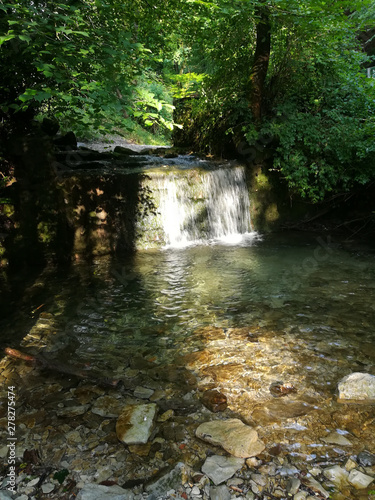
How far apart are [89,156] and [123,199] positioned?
229 cm

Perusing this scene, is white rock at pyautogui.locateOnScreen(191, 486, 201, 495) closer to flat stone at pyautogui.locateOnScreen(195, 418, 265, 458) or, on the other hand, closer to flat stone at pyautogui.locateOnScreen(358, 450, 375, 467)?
flat stone at pyautogui.locateOnScreen(195, 418, 265, 458)

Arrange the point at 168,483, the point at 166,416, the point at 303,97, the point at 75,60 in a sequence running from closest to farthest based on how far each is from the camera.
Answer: the point at 168,483 → the point at 166,416 → the point at 75,60 → the point at 303,97

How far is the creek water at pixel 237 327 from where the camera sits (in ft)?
8.61

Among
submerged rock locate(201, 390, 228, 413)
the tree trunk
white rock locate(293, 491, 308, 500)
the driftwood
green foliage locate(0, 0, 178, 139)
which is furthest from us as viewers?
the tree trunk

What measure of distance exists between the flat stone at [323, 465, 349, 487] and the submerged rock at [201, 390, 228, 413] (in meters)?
0.85

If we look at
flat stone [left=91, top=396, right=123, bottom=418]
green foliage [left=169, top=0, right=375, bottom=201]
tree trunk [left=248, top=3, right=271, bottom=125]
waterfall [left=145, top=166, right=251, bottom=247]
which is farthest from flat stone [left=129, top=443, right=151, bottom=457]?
tree trunk [left=248, top=3, right=271, bottom=125]

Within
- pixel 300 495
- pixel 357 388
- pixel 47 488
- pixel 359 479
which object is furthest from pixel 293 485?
pixel 47 488

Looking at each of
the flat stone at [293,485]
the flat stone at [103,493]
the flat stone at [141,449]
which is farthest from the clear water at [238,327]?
the flat stone at [103,493]

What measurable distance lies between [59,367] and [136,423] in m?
1.13

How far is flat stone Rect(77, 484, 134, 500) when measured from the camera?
74.0 inches

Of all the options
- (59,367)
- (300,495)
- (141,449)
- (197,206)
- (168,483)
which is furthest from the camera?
(197,206)

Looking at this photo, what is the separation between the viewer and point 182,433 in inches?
94.0

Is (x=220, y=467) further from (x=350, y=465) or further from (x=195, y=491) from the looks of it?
(x=350, y=465)

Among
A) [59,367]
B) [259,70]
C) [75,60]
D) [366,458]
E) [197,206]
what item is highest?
[259,70]
